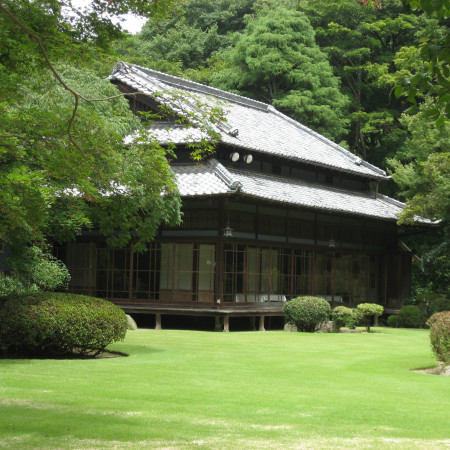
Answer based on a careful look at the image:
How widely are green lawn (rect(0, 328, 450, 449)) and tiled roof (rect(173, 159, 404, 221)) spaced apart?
28.7 ft

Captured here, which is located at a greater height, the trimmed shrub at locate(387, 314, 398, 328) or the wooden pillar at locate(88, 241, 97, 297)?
the wooden pillar at locate(88, 241, 97, 297)

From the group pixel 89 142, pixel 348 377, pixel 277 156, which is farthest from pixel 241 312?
pixel 89 142

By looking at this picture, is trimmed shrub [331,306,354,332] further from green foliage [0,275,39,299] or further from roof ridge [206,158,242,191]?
green foliage [0,275,39,299]

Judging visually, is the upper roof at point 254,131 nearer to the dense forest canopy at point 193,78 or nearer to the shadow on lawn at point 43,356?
the dense forest canopy at point 193,78

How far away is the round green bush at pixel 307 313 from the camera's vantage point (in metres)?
24.1

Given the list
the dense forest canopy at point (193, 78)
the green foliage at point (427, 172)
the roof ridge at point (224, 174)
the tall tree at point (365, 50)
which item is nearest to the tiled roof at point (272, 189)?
the roof ridge at point (224, 174)

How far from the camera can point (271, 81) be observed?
1668 inches

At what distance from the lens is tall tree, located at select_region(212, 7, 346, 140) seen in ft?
134

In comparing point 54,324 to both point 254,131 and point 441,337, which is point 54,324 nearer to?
point 441,337

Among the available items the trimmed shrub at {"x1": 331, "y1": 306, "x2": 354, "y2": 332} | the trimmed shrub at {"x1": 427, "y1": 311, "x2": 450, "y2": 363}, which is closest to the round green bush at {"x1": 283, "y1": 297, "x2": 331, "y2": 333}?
the trimmed shrub at {"x1": 331, "y1": 306, "x2": 354, "y2": 332}

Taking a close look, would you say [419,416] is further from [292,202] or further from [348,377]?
[292,202]

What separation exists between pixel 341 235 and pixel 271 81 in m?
14.2

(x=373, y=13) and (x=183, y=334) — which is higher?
(x=373, y=13)

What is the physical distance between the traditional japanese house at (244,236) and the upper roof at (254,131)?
0.08 m
